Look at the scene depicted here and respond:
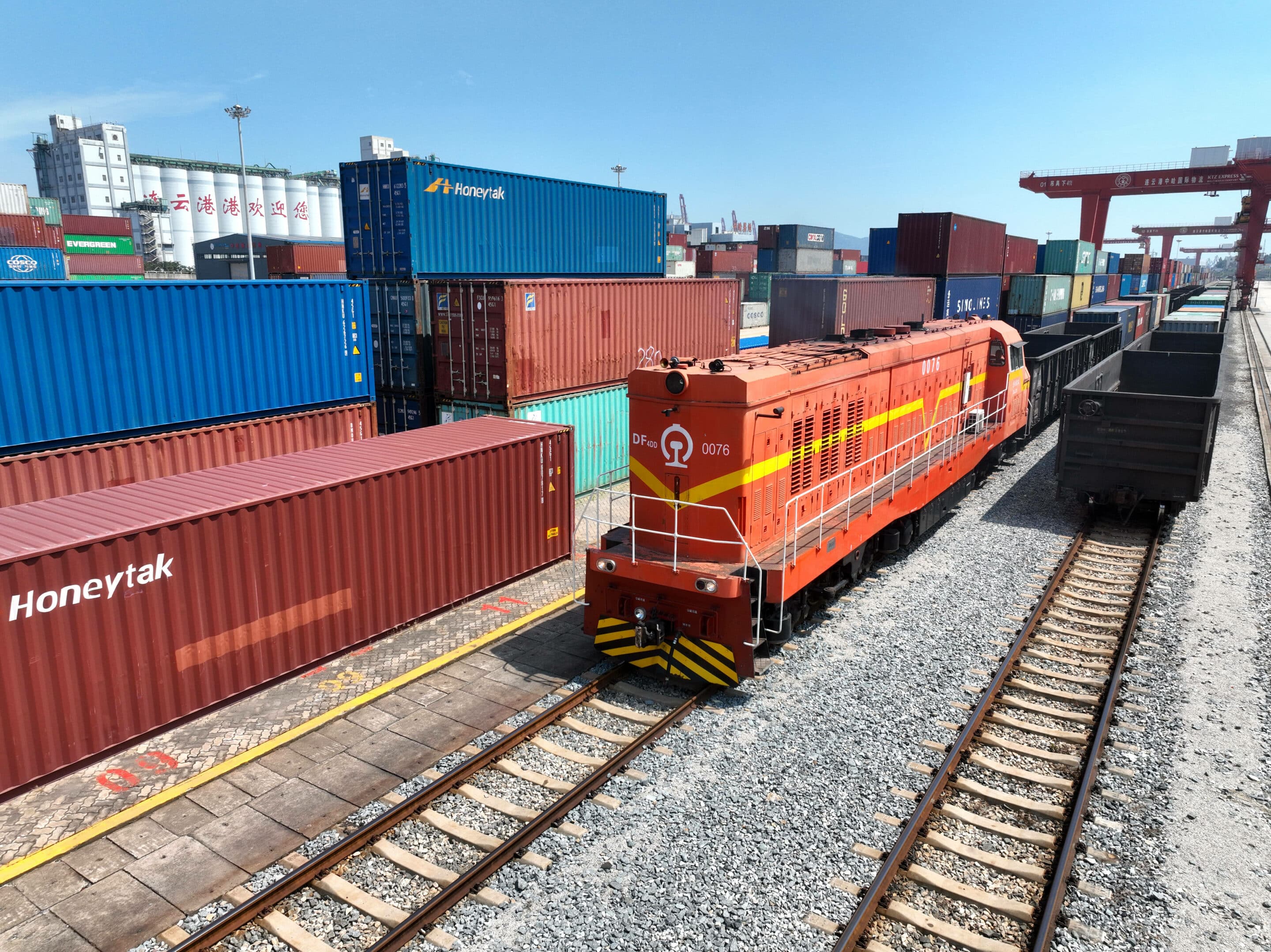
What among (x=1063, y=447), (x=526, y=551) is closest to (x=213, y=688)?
(x=526, y=551)

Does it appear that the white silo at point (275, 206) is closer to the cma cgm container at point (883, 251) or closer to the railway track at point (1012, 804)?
the cma cgm container at point (883, 251)

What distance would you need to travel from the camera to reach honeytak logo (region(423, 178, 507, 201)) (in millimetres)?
15516

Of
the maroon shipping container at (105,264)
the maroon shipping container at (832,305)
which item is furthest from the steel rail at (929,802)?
the maroon shipping container at (105,264)

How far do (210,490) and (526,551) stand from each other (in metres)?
4.82

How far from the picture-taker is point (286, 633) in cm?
909

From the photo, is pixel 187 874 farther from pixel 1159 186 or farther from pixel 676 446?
pixel 1159 186

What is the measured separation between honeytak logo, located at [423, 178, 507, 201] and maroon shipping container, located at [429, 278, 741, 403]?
2.08m

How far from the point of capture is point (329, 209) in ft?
376

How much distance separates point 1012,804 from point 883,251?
27.8 metres

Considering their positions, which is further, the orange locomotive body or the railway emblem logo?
the railway emblem logo

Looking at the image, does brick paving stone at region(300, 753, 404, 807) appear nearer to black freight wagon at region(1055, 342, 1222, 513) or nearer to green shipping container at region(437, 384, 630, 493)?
green shipping container at region(437, 384, 630, 493)

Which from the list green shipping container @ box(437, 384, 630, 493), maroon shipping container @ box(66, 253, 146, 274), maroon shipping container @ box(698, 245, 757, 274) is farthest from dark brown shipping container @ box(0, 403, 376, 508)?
maroon shipping container @ box(66, 253, 146, 274)

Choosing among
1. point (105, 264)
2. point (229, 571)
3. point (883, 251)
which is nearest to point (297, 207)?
point (105, 264)

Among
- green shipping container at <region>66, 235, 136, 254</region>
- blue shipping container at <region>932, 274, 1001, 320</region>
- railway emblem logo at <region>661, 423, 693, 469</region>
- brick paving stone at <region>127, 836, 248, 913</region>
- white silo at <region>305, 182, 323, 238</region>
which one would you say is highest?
white silo at <region>305, 182, 323, 238</region>
